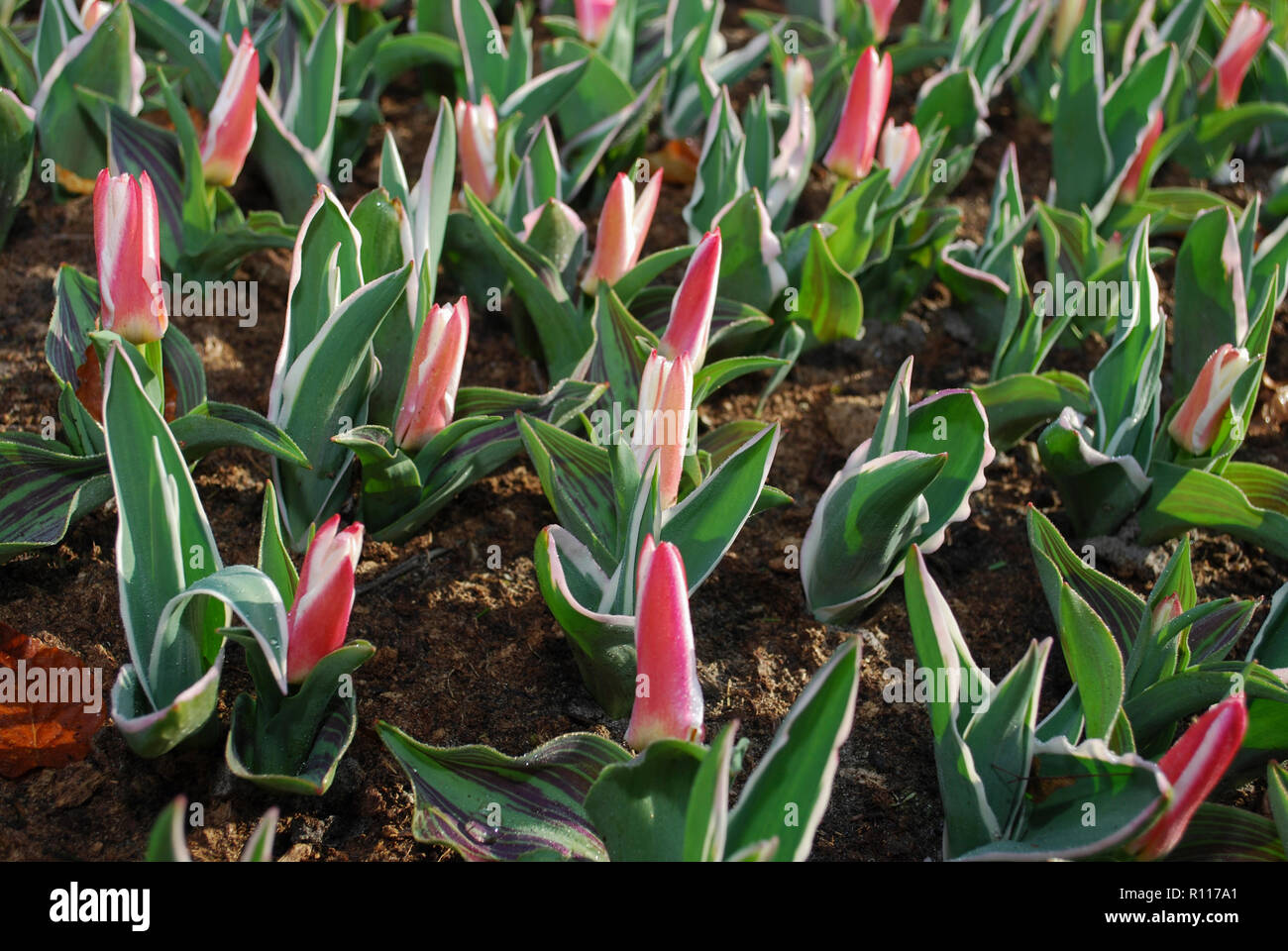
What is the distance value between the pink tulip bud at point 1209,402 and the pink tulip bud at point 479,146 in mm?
1297

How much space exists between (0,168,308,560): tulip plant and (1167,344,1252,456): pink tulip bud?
4.62 ft

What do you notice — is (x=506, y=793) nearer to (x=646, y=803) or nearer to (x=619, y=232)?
A: (x=646, y=803)

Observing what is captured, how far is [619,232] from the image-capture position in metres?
2.12

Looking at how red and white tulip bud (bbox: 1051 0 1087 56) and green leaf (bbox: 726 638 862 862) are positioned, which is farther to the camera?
red and white tulip bud (bbox: 1051 0 1087 56)

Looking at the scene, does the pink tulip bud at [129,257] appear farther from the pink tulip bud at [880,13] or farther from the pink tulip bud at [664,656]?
the pink tulip bud at [880,13]

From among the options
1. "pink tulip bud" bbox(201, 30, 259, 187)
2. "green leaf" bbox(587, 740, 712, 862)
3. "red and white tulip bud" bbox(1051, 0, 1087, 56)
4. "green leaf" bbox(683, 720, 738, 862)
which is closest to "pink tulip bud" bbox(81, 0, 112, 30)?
"pink tulip bud" bbox(201, 30, 259, 187)

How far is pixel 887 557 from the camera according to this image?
Result: 1873 millimetres

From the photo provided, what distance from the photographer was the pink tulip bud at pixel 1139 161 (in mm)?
2727

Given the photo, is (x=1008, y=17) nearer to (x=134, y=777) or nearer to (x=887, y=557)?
(x=887, y=557)

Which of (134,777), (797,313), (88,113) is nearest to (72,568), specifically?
(134,777)

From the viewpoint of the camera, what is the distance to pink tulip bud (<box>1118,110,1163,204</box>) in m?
2.73

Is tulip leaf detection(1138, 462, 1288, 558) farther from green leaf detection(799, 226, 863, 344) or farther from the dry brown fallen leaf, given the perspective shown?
the dry brown fallen leaf

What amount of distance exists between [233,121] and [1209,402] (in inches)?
66.0
